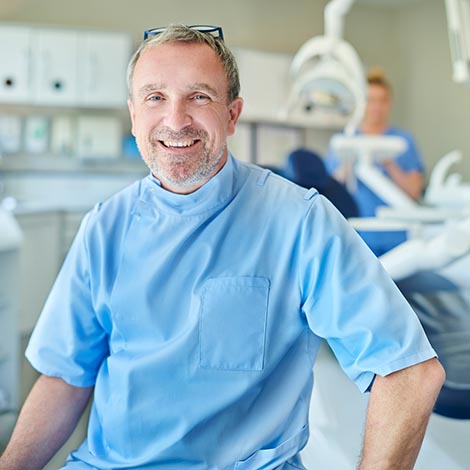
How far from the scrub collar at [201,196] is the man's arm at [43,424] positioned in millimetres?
356

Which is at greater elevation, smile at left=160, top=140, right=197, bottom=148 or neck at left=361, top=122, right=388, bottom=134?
smile at left=160, top=140, right=197, bottom=148

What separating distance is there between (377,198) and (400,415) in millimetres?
1527

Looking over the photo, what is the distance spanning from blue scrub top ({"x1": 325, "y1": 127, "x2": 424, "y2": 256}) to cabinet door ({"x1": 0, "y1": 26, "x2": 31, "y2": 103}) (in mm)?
2706

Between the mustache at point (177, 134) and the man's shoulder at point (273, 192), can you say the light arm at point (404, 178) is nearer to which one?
the man's shoulder at point (273, 192)

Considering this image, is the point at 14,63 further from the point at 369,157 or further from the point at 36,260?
the point at 369,157

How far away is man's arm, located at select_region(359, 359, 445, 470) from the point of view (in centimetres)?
94

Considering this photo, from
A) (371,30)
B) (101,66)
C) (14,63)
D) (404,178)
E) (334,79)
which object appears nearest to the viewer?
(334,79)

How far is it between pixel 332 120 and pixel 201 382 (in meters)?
4.59

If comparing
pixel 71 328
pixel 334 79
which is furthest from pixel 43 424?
pixel 334 79

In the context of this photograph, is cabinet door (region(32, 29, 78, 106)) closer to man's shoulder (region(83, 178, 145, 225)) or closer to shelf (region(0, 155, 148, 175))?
shelf (region(0, 155, 148, 175))

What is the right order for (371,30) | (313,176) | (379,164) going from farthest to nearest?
(371,30), (379,164), (313,176)

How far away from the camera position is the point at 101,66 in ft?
15.7

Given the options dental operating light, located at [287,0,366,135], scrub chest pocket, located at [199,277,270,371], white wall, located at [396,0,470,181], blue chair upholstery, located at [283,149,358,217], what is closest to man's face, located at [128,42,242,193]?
scrub chest pocket, located at [199,277,270,371]

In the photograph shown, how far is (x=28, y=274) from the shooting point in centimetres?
404
